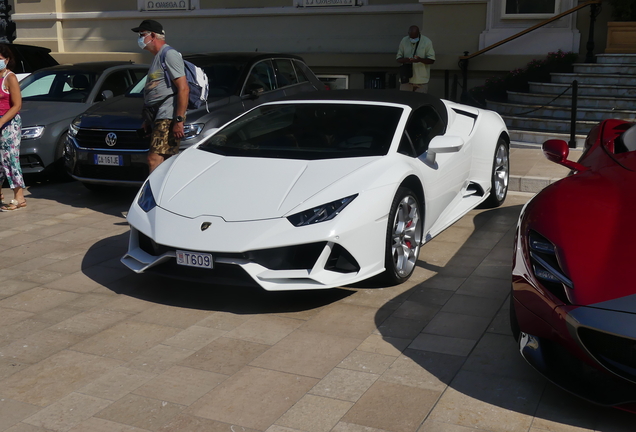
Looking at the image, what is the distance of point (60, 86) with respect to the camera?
33.4ft

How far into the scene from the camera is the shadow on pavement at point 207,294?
5043 mm

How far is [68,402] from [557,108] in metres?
10.2

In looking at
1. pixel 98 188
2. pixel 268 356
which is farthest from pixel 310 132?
pixel 98 188

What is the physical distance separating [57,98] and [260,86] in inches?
120

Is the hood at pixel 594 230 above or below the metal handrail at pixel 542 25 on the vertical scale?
below

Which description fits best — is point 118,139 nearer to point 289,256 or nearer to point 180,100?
point 180,100

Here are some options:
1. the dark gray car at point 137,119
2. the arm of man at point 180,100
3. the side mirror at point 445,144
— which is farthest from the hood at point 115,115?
the side mirror at point 445,144

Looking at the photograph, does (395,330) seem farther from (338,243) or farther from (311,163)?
(311,163)

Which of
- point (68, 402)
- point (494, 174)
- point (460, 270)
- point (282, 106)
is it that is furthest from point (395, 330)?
point (494, 174)

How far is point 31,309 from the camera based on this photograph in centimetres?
508

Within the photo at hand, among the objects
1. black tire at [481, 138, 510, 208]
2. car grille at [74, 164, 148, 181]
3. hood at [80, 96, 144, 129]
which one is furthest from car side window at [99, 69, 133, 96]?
black tire at [481, 138, 510, 208]

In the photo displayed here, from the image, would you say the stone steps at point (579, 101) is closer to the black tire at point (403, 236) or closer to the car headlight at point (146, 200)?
the black tire at point (403, 236)

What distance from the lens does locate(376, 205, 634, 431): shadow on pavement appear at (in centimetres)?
349

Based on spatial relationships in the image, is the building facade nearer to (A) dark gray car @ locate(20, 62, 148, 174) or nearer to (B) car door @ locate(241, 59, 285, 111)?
(B) car door @ locate(241, 59, 285, 111)
